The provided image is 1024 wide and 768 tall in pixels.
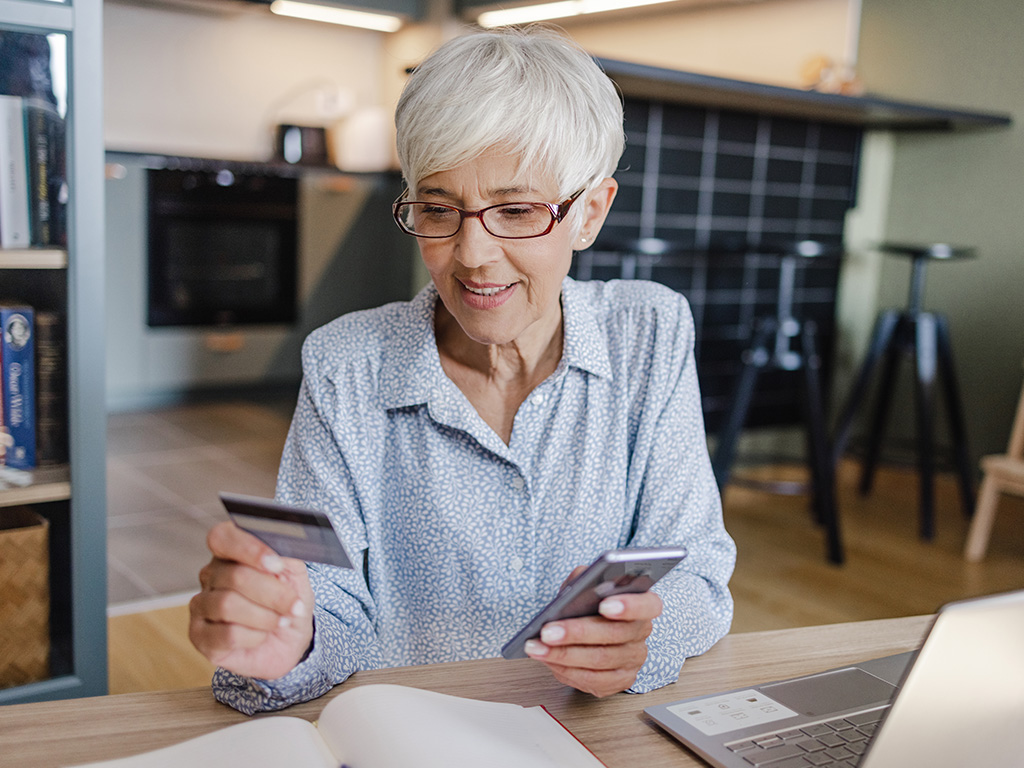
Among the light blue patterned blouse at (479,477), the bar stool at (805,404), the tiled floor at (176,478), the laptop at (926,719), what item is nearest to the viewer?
the laptop at (926,719)

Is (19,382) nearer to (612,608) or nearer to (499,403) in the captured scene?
(499,403)

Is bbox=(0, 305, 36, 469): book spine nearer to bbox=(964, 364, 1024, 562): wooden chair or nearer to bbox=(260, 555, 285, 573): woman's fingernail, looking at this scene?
bbox=(260, 555, 285, 573): woman's fingernail

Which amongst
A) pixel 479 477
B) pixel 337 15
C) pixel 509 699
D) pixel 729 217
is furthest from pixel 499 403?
pixel 337 15

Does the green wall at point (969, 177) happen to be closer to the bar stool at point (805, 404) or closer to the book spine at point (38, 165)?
the bar stool at point (805, 404)

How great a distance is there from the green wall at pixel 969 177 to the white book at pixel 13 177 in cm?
311

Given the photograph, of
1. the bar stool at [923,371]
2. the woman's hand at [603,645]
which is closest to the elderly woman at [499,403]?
the woman's hand at [603,645]

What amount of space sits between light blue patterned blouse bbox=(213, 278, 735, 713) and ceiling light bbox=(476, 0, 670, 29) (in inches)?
129

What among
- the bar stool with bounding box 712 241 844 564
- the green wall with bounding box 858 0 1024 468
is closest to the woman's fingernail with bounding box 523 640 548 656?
the bar stool with bounding box 712 241 844 564

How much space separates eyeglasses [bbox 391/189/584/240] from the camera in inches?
36.3

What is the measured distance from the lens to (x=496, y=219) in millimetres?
926

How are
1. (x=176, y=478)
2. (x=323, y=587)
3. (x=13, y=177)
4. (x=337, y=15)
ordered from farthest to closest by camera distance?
(x=337, y=15), (x=176, y=478), (x=13, y=177), (x=323, y=587)

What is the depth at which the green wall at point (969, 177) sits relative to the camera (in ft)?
10.9

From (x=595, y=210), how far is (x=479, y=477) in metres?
0.33

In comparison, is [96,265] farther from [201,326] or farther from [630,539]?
[201,326]
